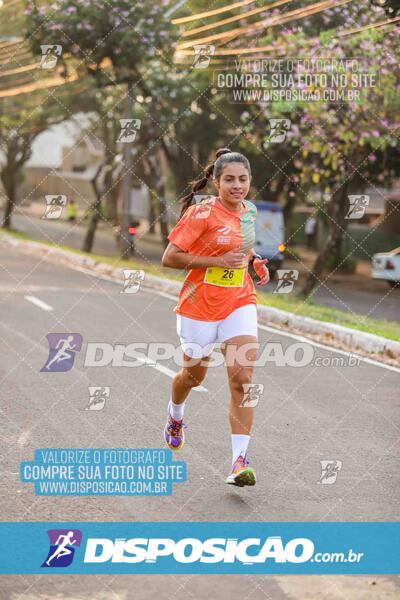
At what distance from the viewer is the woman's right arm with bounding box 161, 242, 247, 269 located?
6.45 metres

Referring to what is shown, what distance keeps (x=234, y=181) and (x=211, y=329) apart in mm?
878

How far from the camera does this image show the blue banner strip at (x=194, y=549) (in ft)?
17.7

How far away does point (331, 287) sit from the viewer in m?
31.7

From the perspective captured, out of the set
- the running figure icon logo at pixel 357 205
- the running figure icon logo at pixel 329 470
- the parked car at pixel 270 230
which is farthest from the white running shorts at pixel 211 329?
the parked car at pixel 270 230

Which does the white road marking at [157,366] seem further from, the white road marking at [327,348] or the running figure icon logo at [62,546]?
the running figure icon logo at [62,546]

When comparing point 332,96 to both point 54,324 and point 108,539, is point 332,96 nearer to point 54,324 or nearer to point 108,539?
point 54,324

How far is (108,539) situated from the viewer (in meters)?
5.67

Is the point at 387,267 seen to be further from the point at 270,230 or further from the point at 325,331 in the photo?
the point at 325,331

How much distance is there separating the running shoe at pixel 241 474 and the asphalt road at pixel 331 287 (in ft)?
48.9

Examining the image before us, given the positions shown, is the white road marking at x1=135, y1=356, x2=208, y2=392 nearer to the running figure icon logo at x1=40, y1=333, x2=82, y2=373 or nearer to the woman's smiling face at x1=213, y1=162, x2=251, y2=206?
the running figure icon logo at x1=40, y1=333, x2=82, y2=373

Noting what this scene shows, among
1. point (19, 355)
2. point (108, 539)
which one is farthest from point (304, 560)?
point (19, 355)

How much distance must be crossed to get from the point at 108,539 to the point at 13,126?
49.3 m

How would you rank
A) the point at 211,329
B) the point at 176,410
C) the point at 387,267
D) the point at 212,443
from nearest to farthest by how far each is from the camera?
the point at 211,329 → the point at 176,410 → the point at 212,443 → the point at 387,267

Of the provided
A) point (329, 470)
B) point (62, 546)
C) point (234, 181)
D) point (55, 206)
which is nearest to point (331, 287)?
point (55, 206)
